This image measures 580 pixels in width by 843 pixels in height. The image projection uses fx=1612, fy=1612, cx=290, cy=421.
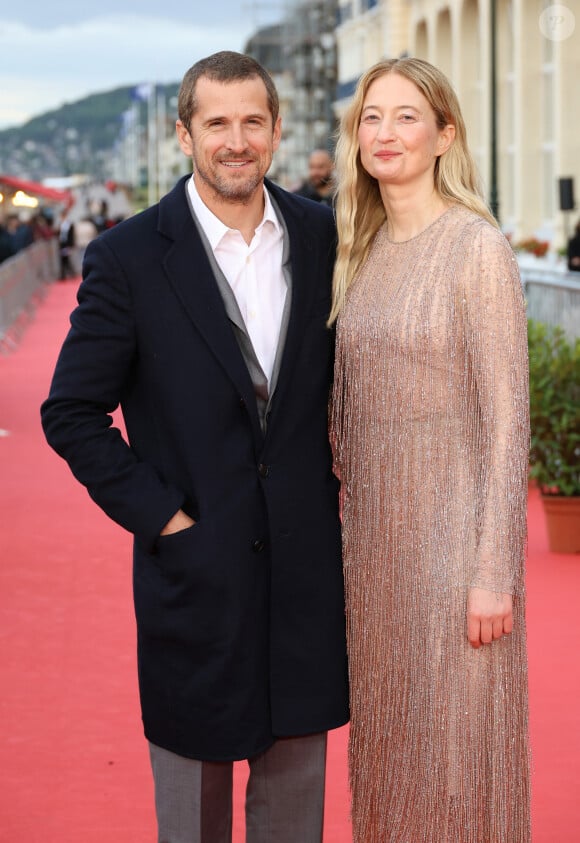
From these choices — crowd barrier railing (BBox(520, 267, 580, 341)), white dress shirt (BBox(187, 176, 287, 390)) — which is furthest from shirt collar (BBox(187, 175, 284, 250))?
crowd barrier railing (BBox(520, 267, 580, 341))

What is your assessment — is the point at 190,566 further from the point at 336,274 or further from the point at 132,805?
the point at 132,805

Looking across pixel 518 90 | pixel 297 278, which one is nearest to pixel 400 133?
pixel 297 278

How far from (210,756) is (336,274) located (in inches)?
45.3

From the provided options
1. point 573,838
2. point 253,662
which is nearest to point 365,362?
point 253,662

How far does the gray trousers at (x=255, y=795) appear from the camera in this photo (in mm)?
3635

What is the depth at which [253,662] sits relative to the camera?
363 cm

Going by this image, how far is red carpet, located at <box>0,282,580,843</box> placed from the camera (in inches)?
202

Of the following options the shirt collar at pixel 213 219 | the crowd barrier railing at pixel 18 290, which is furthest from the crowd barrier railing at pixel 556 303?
the crowd barrier railing at pixel 18 290

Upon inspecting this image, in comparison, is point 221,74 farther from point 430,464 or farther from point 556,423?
point 556,423

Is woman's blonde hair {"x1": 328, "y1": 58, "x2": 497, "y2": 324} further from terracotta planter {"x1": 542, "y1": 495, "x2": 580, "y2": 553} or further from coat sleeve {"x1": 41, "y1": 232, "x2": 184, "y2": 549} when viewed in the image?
terracotta planter {"x1": 542, "y1": 495, "x2": 580, "y2": 553}

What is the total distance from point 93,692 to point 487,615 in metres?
3.21

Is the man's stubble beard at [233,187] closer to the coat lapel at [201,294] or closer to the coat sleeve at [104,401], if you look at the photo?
the coat lapel at [201,294]

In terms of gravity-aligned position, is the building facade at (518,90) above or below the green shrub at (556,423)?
above

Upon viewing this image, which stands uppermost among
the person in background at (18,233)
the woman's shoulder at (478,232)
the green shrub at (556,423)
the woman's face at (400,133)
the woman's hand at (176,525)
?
the person in background at (18,233)
